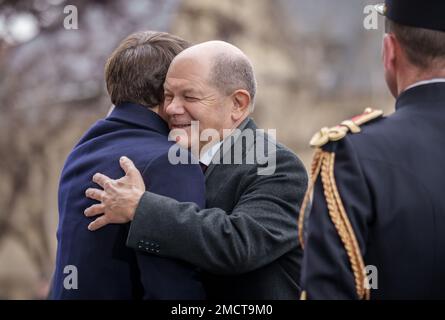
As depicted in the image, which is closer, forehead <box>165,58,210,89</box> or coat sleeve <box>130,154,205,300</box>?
coat sleeve <box>130,154,205,300</box>

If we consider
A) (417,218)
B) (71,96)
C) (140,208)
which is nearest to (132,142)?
(140,208)

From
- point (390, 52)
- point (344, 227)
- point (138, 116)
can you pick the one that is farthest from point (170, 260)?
point (390, 52)

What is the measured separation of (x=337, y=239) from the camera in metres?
2.26

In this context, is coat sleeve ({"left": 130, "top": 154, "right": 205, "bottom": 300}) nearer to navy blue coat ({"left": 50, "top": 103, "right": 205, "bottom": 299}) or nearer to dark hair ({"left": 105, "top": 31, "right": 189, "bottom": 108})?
navy blue coat ({"left": 50, "top": 103, "right": 205, "bottom": 299})

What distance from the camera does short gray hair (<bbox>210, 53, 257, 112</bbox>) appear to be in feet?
10.0

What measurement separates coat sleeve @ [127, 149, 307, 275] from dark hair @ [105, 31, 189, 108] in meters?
0.47

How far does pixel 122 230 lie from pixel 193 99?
0.58m

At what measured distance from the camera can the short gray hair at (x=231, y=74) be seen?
3055 millimetres

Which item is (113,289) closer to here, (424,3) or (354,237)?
(354,237)

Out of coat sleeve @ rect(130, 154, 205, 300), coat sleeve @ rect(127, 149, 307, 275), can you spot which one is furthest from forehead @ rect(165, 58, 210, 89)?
coat sleeve @ rect(127, 149, 307, 275)

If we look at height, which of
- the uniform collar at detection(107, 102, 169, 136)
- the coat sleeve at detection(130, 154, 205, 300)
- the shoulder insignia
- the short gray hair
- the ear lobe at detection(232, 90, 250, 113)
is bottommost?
the coat sleeve at detection(130, 154, 205, 300)

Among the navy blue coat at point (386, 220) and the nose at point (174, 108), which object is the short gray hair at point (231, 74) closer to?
the nose at point (174, 108)

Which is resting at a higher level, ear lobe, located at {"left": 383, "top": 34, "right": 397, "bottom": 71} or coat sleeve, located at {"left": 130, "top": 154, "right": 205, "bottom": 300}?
ear lobe, located at {"left": 383, "top": 34, "right": 397, "bottom": 71}

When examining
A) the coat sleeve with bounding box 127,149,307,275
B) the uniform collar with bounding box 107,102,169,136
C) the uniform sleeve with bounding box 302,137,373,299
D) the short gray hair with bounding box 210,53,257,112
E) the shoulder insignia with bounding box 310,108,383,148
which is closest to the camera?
the uniform sleeve with bounding box 302,137,373,299
